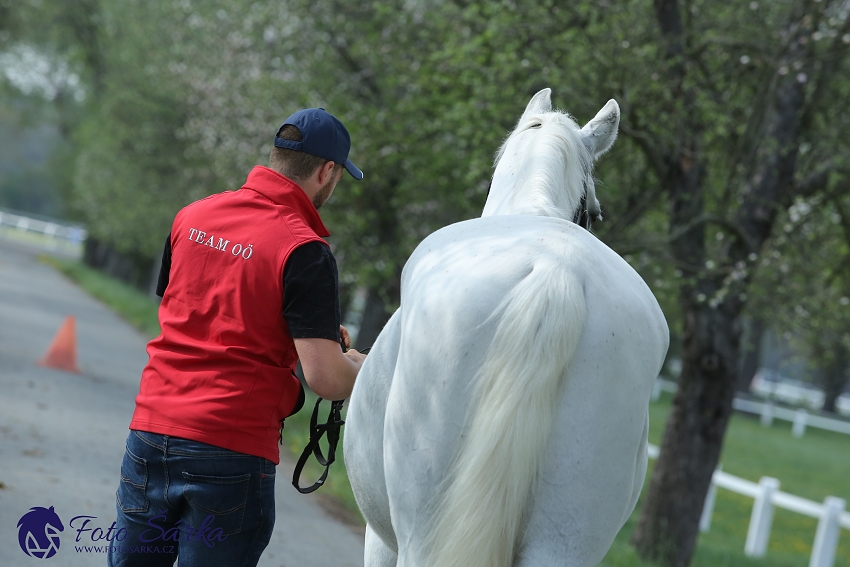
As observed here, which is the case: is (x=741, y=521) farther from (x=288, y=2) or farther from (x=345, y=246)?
(x=288, y=2)

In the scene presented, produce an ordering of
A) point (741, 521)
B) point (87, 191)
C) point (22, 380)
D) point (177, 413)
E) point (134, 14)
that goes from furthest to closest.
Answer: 1. point (87, 191)
2. point (134, 14)
3. point (741, 521)
4. point (22, 380)
5. point (177, 413)

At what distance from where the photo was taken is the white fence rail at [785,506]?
989 centimetres

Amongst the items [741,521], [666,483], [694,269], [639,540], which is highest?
[694,269]

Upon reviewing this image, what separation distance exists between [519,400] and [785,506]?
11040mm

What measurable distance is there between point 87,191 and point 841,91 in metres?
23.1

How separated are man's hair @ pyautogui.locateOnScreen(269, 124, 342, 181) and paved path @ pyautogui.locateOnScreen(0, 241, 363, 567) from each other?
2938 mm

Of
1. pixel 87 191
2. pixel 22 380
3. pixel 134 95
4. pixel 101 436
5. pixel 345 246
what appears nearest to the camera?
pixel 101 436

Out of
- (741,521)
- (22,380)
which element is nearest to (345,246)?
(22,380)

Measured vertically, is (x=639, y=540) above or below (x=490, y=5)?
below

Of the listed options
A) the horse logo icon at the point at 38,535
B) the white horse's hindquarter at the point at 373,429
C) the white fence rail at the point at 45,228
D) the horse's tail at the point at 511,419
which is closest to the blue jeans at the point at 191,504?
the white horse's hindquarter at the point at 373,429

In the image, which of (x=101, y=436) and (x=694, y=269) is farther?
(x=101, y=436)

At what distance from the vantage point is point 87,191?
87.2ft

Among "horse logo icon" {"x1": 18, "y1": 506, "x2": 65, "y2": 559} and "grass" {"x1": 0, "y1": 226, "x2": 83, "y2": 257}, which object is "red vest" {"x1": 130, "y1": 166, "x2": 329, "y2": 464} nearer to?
"horse logo icon" {"x1": 18, "y1": 506, "x2": 65, "y2": 559}

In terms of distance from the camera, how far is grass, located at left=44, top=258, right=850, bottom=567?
358 inches
